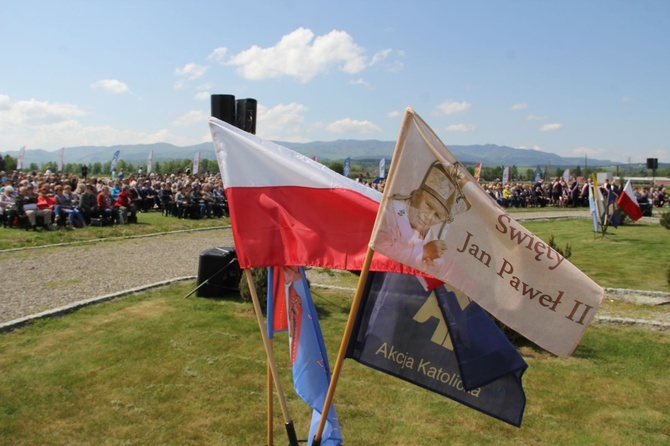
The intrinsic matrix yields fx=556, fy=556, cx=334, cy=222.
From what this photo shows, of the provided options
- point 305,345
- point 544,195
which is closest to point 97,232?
point 305,345

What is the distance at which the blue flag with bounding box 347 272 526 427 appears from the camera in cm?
363

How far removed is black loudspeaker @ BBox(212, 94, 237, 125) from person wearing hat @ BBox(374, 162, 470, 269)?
2.52 m

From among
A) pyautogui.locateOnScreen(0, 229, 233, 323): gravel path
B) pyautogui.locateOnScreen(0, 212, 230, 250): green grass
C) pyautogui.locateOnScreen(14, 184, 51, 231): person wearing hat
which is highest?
pyautogui.locateOnScreen(14, 184, 51, 231): person wearing hat

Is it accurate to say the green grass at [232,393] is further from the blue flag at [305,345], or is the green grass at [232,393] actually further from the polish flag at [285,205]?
the polish flag at [285,205]

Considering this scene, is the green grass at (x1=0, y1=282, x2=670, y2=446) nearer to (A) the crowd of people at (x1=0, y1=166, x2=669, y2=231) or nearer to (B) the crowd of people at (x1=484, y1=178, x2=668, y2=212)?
(A) the crowd of people at (x1=0, y1=166, x2=669, y2=231)

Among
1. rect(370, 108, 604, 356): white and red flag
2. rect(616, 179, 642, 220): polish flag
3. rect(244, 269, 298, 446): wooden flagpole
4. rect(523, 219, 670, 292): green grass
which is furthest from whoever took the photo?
rect(616, 179, 642, 220): polish flag

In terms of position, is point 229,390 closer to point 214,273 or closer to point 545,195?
point 214,273

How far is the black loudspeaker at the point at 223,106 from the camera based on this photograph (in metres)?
5.12

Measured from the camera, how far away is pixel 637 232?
22.7 meters

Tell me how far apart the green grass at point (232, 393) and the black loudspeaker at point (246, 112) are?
2972 millimetres

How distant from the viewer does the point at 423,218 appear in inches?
127

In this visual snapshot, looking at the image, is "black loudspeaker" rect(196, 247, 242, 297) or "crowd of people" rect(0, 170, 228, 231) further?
"crowd of people" rect(0, 170, 228, 231)

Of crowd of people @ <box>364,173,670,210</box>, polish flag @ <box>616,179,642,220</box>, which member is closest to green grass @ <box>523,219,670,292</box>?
polish flag @ <box>616,179,642,220</box>

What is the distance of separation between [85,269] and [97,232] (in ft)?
20.5
